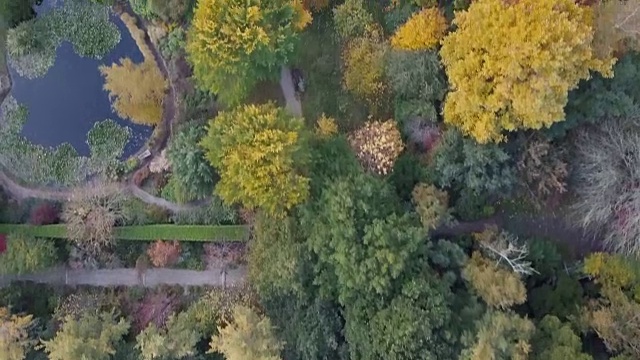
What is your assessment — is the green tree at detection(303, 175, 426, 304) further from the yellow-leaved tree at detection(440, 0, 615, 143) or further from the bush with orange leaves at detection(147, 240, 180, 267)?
the bush with orange leaves at detection(147, 240, 180, 267)

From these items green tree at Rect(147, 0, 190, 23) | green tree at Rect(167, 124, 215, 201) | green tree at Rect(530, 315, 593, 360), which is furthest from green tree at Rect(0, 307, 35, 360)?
green tree at Rect(530, 315, 593, 360)

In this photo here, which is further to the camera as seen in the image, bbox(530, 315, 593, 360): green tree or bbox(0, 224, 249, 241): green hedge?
bbox(0, 224, 249, 241): green hedge

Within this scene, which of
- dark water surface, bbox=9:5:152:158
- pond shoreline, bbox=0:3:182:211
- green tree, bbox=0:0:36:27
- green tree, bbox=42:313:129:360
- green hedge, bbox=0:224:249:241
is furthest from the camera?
dark water surface, bbox=9:5:152:158

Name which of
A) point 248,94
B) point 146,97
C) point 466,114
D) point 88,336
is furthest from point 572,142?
point 88,336

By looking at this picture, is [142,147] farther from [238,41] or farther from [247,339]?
[247,339]

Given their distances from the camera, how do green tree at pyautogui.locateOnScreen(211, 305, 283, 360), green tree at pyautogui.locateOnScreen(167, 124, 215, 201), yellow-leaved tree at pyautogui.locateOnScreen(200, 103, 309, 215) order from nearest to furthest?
green tree at pyautogui.locateOnScreen(211, 305, 283, 360), yellow-leaved tree at pyautogui.locateOnScreen(200, 103, 309, 215), green tree at pyautogui.locateOnScreen(167, 124, 215, 201)

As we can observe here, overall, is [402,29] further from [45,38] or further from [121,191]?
[45,38]

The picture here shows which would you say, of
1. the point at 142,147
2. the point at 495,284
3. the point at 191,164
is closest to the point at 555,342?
the point at 495,284
